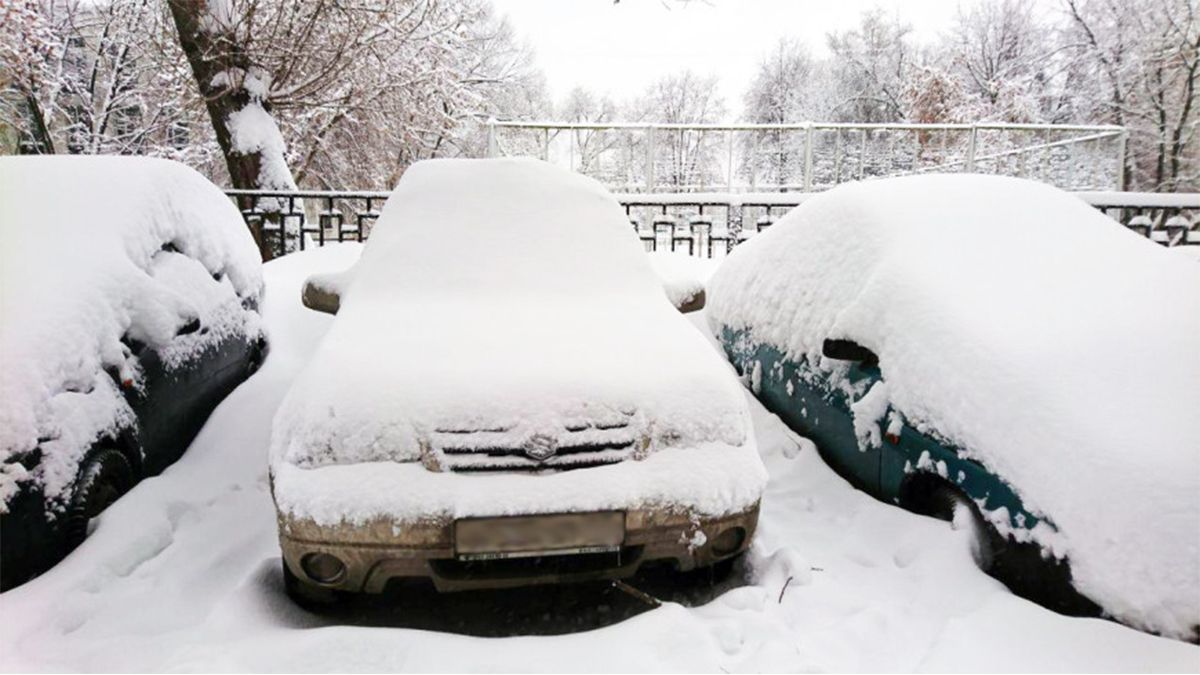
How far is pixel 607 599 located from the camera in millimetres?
2664

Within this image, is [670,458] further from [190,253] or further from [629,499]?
[190,253]

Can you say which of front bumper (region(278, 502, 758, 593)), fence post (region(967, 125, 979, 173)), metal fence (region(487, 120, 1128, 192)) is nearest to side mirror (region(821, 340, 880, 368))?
front bumper (region(278, 502, 758, 593))

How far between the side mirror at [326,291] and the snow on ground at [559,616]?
0.91 meters

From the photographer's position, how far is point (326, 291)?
3.45 meters

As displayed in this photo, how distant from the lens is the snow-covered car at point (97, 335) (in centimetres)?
246

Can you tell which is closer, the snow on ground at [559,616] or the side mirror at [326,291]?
the snow on ground at [559,616]

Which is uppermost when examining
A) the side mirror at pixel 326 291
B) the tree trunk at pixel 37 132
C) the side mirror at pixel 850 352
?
the tree trunk at pixel 37 132

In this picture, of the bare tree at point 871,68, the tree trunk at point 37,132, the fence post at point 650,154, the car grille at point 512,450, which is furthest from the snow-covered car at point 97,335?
the bare tree at point 871,68

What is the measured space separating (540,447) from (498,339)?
59 centimetres

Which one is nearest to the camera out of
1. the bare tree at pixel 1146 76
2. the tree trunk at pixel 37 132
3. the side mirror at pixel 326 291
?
the side mirror at pixel 326 291

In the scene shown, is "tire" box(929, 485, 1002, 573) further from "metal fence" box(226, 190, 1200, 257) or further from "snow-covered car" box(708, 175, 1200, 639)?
"metal fence" box(226, 190, 1200, 257)

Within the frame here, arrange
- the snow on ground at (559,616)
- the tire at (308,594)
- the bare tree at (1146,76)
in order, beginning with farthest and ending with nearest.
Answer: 1. the bare tree at (1146,76)
2. the tire at (308,594)
3. the snow on ground at (559,616)

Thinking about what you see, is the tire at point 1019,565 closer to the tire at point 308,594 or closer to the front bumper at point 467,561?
the front bumper at point 467,561

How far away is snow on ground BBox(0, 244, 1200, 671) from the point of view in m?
2.10
